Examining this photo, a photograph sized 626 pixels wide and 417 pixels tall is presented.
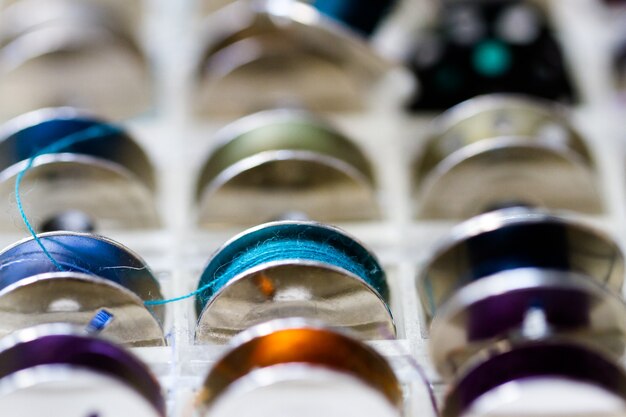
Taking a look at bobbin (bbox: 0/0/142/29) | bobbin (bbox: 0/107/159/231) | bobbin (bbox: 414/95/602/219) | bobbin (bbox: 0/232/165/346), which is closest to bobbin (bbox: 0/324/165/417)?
bobbin (bbox: 0/232/165/346)

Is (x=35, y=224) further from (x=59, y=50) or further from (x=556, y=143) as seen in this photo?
(x=556, y=143)

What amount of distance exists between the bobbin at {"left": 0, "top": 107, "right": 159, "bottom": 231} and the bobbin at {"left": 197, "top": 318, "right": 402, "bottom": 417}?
11.7 inches

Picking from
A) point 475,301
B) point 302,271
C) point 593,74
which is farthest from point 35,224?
point 593,74

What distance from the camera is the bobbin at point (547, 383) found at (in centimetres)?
74

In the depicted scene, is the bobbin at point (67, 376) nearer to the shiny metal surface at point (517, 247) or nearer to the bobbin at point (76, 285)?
the bobbin at point (76, 285)

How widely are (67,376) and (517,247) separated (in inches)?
14.9

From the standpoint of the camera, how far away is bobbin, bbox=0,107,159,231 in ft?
3.16

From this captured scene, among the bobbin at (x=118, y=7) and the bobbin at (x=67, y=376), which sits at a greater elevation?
the bobbin at (x=118, y=7)

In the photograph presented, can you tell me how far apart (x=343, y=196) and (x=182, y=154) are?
24 cm

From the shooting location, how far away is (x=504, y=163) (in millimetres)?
1016

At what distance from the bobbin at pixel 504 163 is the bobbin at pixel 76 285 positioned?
34 centimetres

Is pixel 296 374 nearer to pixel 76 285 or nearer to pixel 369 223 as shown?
pixel 76 285

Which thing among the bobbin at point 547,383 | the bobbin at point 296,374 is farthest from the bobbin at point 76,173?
the bobbin at point 547,383

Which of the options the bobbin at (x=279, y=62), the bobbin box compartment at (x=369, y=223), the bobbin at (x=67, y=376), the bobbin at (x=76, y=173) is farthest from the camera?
the bobbin at (x=279, y=62)
